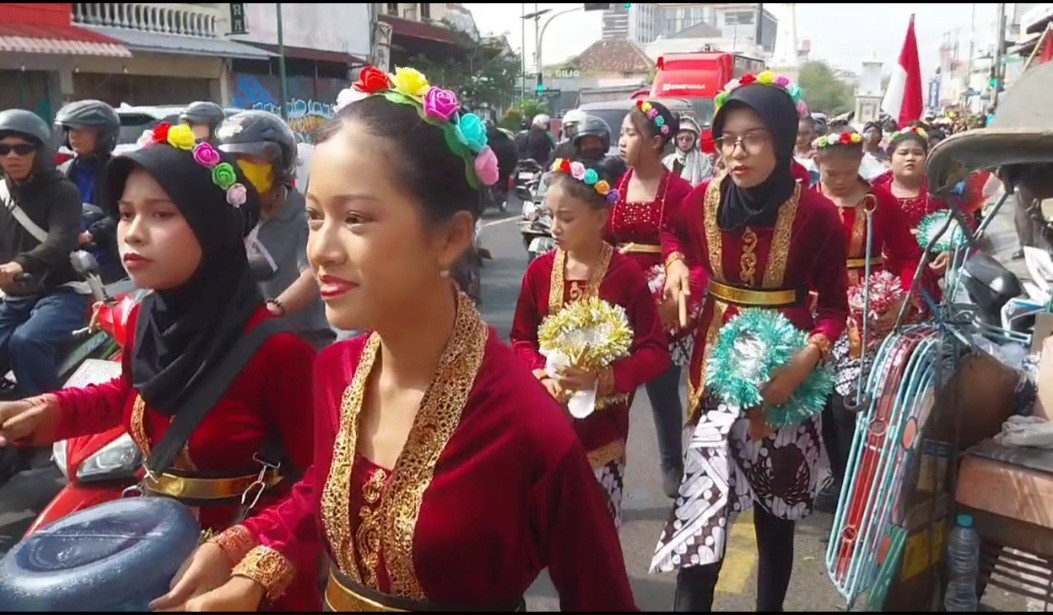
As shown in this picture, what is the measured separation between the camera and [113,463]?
270cm

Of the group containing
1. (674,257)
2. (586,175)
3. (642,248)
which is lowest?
(642,248)

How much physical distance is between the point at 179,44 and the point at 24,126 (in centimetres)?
1589

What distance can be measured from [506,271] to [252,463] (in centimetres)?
892

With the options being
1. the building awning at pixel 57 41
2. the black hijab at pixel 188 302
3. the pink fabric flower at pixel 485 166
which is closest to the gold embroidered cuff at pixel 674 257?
the black hijab at pixel 188 302

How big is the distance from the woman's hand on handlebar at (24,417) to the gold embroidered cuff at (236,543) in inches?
28.3

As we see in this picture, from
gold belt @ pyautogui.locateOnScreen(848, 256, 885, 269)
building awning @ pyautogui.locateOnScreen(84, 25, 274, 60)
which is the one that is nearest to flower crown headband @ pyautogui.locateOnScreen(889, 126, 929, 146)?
gold belt @ pyautogui.locateOnScreen(848, 256, 885, 269)

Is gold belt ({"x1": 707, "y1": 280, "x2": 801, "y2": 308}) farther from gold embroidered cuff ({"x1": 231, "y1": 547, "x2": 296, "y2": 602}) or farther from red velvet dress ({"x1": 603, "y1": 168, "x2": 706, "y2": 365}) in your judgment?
gold embroidered cuff ({"x1": 231, "y1": 547, "x2": 296, "y2": 602})

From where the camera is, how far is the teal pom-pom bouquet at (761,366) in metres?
2.85

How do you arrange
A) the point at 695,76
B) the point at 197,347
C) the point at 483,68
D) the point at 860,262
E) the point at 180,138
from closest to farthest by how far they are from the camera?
the point at 197,347 < the point at 180,138 < the point at 860,262 < the point at 695,76 < the point at 483,68

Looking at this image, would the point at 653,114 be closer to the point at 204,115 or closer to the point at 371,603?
the point at 204,115

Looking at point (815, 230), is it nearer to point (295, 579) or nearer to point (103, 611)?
point (295, 579)

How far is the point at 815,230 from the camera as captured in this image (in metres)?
3.07

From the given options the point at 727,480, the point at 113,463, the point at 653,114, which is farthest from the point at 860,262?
the point at 113,463

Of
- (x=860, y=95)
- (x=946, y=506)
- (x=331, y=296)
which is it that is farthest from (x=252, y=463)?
(x=860, y=95)
